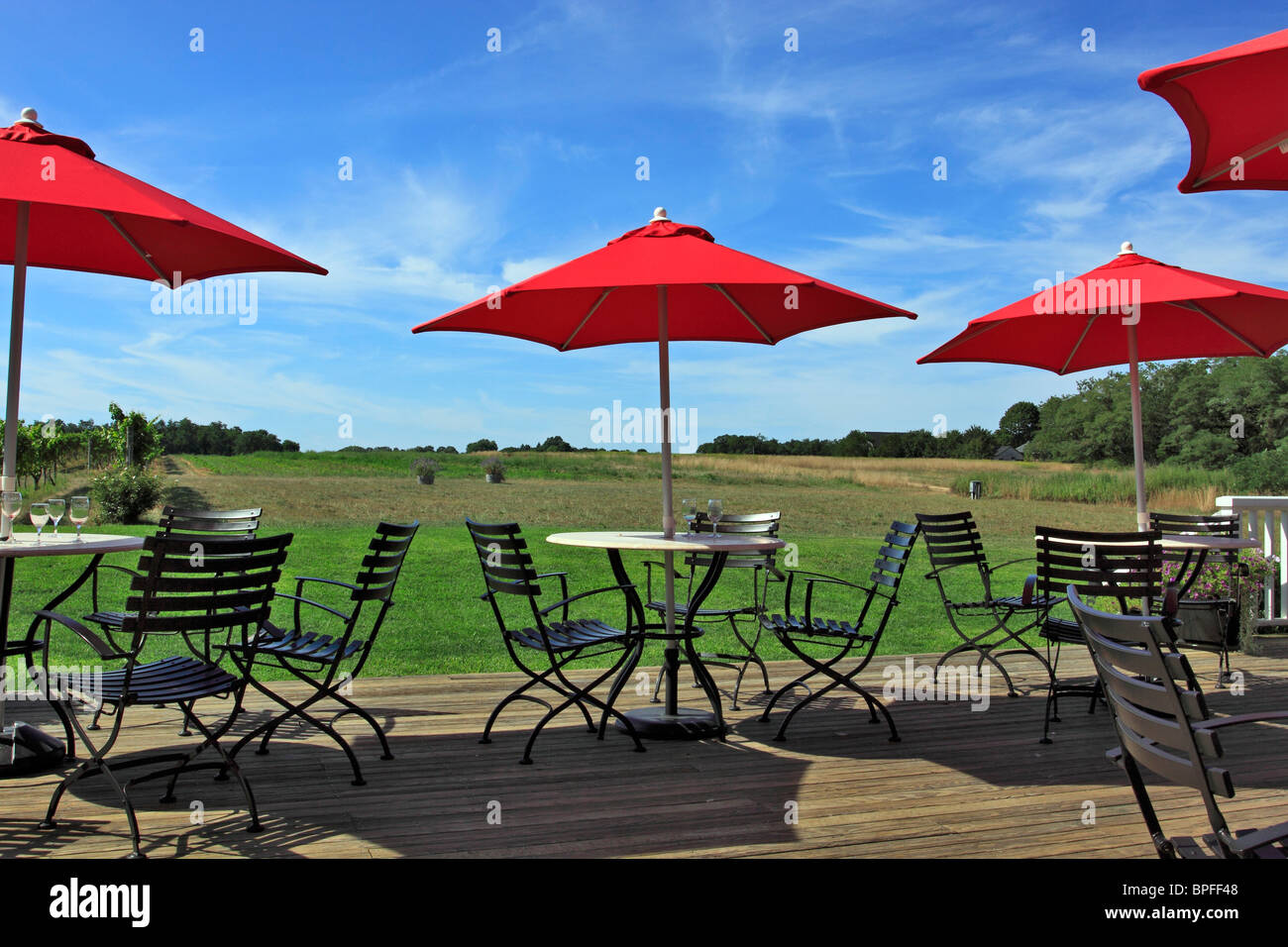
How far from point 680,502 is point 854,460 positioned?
136 feet

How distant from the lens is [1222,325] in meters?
5.77

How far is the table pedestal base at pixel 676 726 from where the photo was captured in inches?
172

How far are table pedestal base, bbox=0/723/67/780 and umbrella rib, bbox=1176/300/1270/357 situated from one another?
650 cm

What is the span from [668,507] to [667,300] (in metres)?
1.15

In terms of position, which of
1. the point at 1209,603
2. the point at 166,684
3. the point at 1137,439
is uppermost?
the point at 1137,439

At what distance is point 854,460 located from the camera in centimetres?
4519

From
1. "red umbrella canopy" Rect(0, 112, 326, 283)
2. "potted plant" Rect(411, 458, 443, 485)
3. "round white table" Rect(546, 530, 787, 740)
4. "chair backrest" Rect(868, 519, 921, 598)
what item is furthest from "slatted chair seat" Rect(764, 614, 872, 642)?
"potted plant" Rect(411, 458, 443, 485)

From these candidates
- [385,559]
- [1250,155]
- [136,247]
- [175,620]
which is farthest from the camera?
[136,247]

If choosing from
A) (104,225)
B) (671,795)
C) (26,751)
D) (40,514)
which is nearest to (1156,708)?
(671,795)

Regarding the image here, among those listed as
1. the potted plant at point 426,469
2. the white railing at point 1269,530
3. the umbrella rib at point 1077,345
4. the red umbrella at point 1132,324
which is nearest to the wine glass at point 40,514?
the red umbrella at point 1132,324

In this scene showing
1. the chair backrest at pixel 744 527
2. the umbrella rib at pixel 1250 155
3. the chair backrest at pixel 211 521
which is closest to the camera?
the umbrella rib at pixel 1250 155

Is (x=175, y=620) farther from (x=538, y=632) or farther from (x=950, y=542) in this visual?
(x=950, y=542)

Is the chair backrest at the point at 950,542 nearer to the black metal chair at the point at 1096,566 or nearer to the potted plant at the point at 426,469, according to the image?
the black metal chair at the point at 1096,566
